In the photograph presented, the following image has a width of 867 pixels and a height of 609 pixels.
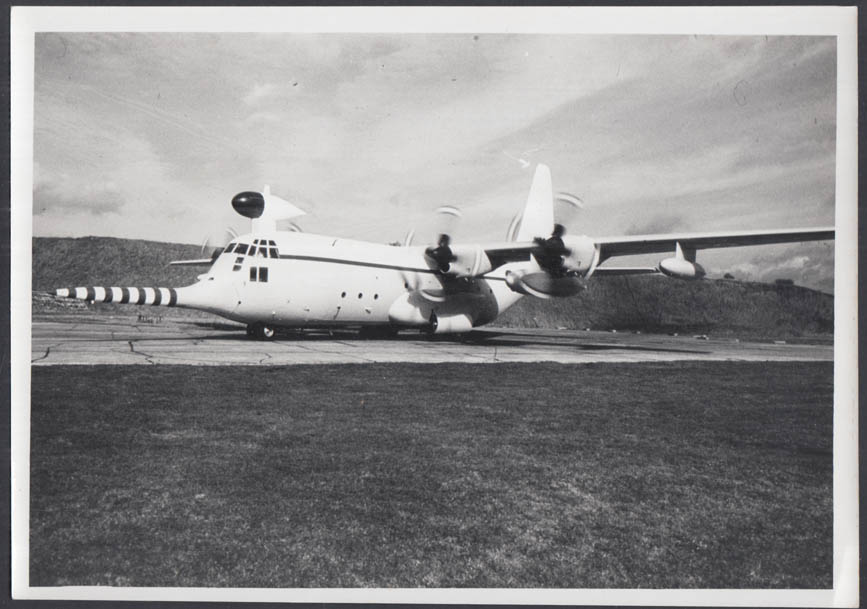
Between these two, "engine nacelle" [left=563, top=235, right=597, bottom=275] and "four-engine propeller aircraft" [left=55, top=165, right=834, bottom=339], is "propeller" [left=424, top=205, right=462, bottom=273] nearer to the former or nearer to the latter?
"four-engine propeller aircraft" [left=55, top=165, right=834, bottom=339]

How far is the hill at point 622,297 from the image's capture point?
6.02 metres

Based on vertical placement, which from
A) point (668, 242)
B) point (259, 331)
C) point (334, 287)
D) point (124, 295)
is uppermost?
point (668, 242)

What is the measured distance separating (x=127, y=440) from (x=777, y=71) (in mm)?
6765

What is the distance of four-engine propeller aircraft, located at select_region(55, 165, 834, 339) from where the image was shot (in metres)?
9.55

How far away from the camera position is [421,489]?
165 inches

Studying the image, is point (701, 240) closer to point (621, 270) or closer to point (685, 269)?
point (685, 269)

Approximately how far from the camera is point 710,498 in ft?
13.9

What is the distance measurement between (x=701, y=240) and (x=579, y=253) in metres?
2.80

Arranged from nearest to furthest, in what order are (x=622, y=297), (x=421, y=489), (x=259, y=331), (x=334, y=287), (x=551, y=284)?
(x=421, y=489) → (x=551, y=284) → (x=259, y=331) → (x=334, y=287) → (x=622, y=297)

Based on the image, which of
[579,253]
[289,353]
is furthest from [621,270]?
[289,353]

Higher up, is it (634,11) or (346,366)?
(634,11)

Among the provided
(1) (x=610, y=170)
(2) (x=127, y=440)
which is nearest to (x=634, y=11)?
(1) (x=610, y=170)

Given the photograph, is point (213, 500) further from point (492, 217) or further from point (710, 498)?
point (492, 217)

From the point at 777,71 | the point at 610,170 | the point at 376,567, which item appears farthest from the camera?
the point at 610,170
